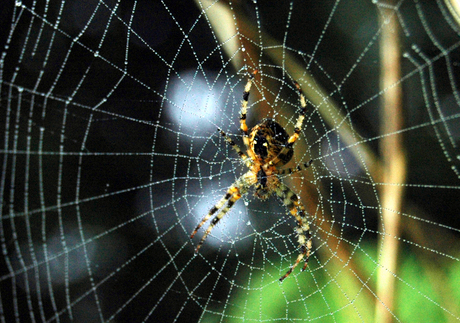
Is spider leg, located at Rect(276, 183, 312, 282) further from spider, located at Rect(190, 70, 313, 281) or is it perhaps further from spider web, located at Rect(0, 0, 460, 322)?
spider web, located at Rect(0, 0, 460, 322)

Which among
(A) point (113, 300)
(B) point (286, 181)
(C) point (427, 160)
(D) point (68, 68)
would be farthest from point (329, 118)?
(A) point (113, 300)

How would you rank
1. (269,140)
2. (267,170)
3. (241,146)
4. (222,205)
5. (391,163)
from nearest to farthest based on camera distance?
1. (391,163)
2. (269,140)
3. (222,205)
4. (267,170)
5. (241,146)

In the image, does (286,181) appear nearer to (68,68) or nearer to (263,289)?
(263,289)

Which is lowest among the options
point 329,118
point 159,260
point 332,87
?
point 159,260

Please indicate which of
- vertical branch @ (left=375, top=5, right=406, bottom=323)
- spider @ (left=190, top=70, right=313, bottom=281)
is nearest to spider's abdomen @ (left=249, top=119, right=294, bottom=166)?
spider @ (left=190, top=70, right=313, bottom=281)

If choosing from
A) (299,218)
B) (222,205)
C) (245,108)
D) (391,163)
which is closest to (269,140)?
(245,108)

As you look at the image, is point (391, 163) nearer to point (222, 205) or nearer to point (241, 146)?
Result: point (222, 205)
